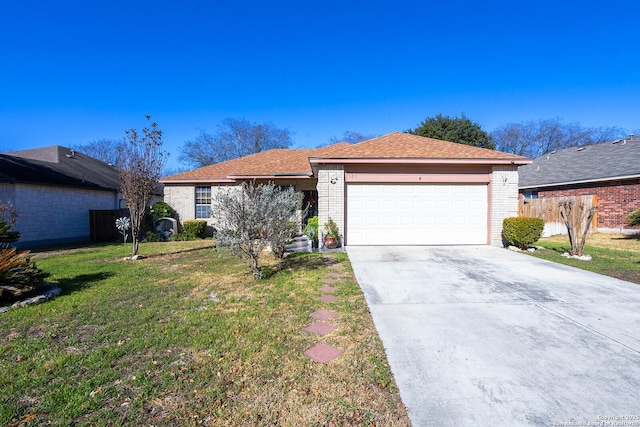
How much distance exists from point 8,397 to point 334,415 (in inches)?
102

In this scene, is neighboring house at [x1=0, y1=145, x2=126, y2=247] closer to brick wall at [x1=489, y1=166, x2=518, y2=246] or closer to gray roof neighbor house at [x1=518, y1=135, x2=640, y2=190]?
brick wall at [x1=489, y1=166, x2=518, y2=246]

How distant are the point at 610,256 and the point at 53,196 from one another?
784 inches

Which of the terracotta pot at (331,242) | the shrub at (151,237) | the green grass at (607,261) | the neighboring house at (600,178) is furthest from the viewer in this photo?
the shrub at (151,237)

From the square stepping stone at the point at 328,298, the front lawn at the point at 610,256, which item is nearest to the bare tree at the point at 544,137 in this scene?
the front lawn at the point at 610,256

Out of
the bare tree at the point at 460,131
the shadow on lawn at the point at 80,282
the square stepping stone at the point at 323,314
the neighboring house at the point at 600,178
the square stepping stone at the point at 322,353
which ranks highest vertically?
the bare tree at the point at 460,131

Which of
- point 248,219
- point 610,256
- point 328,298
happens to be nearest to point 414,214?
point 610,256

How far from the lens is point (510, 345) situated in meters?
2.96

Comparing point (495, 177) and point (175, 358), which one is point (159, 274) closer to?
point (175, 358)

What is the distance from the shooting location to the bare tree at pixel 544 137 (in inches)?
1277

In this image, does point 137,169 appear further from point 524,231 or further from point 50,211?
point 524,231

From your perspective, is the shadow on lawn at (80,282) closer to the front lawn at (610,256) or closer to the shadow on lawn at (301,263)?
the shadow on lawn at (301,263)

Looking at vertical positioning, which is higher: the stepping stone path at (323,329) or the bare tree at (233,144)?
the bare tree at (233,144)

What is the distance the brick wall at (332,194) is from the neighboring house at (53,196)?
11.0m

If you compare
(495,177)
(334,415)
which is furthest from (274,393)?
(495,177)
